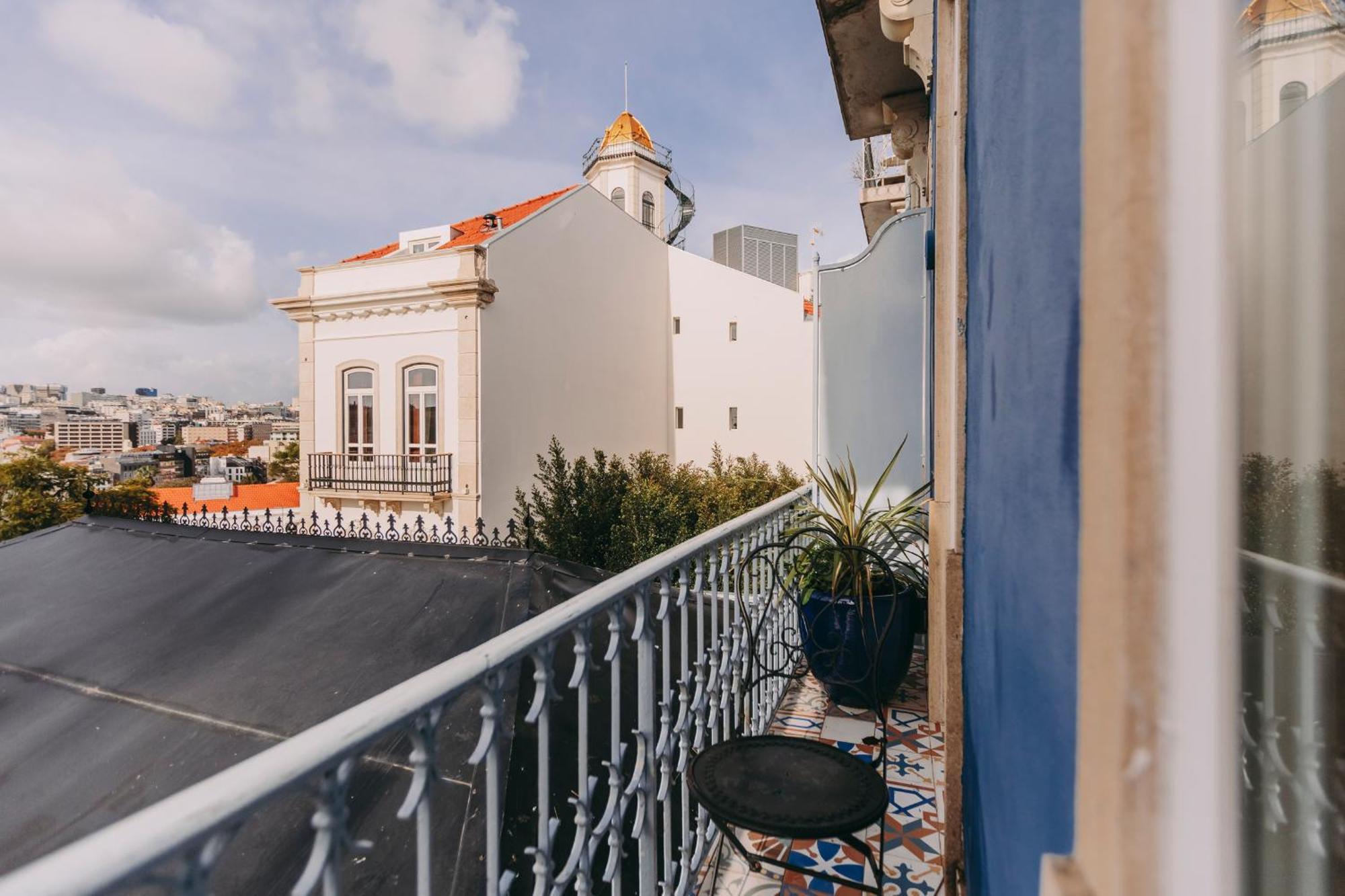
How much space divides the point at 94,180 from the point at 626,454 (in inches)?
2792

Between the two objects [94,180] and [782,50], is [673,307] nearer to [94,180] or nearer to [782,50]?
[782,50]

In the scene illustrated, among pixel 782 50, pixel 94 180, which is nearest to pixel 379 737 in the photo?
pixel 782 50

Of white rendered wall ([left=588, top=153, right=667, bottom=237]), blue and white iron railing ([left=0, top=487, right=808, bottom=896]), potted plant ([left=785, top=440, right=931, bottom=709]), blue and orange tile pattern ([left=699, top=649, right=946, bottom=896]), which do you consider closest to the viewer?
blue and white iron railing ([left=0, top=487, right=808, bottom=896])

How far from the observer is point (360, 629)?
2.45 meters

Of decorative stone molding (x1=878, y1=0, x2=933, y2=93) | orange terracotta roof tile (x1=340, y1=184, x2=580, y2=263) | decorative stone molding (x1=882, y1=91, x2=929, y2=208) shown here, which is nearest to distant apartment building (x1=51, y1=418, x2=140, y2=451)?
orange terracotta roof tile (x1=340, y1=184, x2=580, y2=263)

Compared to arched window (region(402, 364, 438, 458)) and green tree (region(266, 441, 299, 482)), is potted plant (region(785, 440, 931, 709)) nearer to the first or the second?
arched window (region(402, 364, 438, 458))

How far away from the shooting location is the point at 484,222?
1591 centimetres

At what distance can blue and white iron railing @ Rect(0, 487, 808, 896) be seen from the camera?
527mm

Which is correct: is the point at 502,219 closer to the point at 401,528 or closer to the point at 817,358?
the point at 401,528

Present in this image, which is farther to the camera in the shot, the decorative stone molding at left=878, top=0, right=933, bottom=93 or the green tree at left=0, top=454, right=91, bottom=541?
the green tree at left=0, top=454, right=91, bottom=541

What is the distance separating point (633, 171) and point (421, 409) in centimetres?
1253

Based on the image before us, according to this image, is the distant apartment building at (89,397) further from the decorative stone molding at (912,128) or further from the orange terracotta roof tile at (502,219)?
the decorative stone molding at (912,128)

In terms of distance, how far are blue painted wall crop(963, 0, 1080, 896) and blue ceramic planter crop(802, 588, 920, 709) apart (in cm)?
170

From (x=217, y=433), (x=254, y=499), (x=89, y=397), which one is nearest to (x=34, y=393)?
(x=89, y=397)
